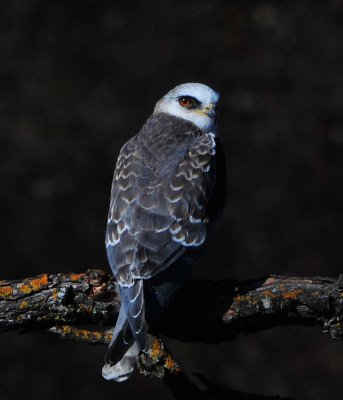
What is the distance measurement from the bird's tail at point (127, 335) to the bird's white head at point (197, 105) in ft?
5.22

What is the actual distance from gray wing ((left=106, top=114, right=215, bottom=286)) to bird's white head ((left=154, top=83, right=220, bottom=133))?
231 millimetres

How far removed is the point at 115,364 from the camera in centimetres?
486

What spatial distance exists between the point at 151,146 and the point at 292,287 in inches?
50.6

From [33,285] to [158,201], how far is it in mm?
767

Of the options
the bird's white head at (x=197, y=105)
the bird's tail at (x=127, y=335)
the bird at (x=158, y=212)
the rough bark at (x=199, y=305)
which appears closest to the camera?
the bird's tail at (x=127, y=335)

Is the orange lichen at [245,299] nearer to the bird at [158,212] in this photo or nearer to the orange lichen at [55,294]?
the bird at [158,212]

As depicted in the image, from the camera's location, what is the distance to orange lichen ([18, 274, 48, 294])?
5.03 metres

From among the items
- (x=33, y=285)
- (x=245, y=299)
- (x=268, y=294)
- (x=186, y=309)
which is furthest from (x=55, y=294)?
(x=268, y=294)

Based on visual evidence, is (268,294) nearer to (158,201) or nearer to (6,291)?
(158,201)

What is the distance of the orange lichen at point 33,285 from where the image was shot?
5.03 m

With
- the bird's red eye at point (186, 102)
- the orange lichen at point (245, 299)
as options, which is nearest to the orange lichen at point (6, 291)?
the orange lichen at point (245, 299)

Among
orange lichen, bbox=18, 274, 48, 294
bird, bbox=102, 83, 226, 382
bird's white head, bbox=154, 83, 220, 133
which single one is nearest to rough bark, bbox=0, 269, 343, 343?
orange lichen, bbox=18, 274, 48, 294

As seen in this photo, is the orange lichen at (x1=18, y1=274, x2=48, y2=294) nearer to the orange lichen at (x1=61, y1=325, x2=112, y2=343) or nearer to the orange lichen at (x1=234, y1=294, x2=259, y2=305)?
the orange lichen at (x1=61, y1=325, x2=112, y2=343)

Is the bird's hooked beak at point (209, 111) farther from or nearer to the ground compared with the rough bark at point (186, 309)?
farther from the ground
